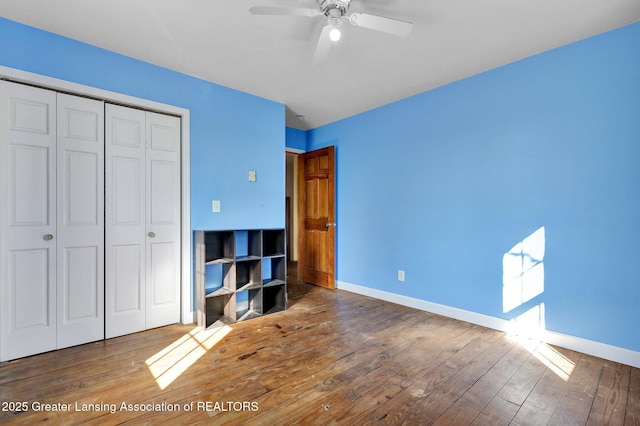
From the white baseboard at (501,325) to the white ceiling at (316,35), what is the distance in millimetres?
2440

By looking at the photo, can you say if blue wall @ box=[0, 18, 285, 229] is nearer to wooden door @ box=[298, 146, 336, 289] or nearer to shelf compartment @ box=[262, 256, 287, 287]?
shelf compartment @ box=[262, 256, 287, 287]

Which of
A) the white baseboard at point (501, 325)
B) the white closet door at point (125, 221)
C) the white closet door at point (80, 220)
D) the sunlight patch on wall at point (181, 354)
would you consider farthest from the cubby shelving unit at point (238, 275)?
the white baseboard at point (501, 325)

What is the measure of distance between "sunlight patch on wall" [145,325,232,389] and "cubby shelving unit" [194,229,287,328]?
18cm

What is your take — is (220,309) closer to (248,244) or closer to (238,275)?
(238,275)

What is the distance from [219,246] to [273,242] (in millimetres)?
655

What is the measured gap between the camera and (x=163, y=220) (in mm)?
2840

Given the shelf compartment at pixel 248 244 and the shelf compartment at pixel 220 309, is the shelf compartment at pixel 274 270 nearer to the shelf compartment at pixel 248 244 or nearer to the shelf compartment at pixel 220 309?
the shelf compartment at pixel 248 244

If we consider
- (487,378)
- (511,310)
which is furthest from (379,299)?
(487,378)

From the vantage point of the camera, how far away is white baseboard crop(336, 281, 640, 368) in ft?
7.13

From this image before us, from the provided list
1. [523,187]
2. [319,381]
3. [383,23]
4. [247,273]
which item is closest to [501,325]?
[523,187]

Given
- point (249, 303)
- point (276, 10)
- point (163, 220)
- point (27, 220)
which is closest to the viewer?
point (276, 10)

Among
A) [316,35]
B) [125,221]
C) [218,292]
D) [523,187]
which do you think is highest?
[316,35]

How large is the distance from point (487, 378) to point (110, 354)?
2.78 meters

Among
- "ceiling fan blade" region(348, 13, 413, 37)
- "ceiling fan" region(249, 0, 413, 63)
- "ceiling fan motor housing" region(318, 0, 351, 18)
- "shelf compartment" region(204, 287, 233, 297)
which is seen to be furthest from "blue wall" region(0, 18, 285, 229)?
"ceiling fan blade" region(348, 13, 413, 37)
